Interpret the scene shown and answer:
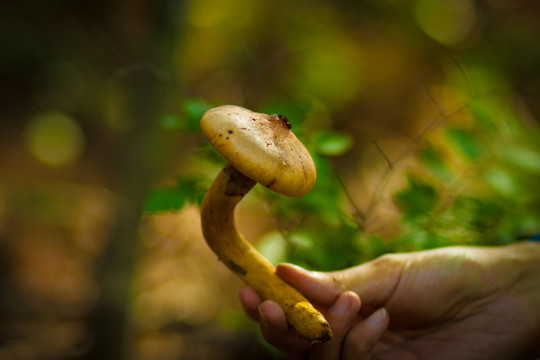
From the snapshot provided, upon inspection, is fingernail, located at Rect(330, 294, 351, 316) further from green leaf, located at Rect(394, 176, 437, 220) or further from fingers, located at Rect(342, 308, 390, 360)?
green leaf, located at Rect(394, 176, 437, 220)

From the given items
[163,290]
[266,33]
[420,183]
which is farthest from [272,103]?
[266,33]

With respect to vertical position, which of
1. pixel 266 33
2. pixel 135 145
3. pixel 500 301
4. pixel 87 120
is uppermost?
pixel 266 33

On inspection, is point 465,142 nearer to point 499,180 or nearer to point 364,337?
point 499,180

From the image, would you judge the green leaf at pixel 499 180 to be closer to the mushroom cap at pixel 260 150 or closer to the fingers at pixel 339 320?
the fingers at pixel 339 320

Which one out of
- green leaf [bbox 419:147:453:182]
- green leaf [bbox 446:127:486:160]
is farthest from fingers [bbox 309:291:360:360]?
green leaf [bbox 446:127:486:160]

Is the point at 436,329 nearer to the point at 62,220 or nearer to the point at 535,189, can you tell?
the point at 535,189

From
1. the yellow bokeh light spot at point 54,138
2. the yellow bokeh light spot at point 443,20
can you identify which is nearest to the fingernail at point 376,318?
the yellow bokeh light spot at point 443,20
